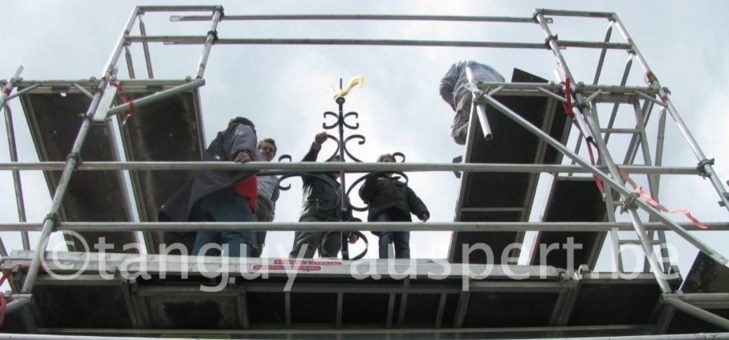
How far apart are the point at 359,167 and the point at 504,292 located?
146 cm

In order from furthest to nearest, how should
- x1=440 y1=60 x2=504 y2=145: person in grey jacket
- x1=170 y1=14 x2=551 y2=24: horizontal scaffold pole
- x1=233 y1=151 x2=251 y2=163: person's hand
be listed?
x1=170 y1=14 x2=551 y2=24: horizontal scaffold pole < x1=440 y1=60 x2=504 y2=145: person in grey jacket < x1=233 y1=151 x2=251 y2=163: person's hand

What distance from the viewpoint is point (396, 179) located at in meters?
8.12

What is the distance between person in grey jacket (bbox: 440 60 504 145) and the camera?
8.05 metres

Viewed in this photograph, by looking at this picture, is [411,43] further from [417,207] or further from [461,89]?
[417,207]

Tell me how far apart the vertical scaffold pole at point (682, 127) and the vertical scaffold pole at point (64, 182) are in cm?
477

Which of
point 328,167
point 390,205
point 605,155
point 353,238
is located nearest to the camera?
point 328,167

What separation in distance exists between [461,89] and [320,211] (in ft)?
6.84

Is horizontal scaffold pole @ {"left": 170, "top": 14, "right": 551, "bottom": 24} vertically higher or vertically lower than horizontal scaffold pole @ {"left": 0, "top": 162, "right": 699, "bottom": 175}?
higher

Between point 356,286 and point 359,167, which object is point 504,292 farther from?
point 359,167

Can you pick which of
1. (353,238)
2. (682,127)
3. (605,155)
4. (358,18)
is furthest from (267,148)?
(682,127)

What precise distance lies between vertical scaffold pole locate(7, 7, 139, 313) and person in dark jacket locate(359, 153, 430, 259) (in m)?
2.62

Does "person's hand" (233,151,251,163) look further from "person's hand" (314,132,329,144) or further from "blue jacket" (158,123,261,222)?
"person's hand" (314,132,329,144)

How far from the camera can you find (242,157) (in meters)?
6.16

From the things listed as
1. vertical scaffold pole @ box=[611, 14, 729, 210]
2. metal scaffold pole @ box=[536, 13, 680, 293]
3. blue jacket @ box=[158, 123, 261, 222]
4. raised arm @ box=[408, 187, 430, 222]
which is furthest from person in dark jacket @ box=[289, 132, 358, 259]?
vertical scaffold pole @ box=[611, 14, 729, 210]
